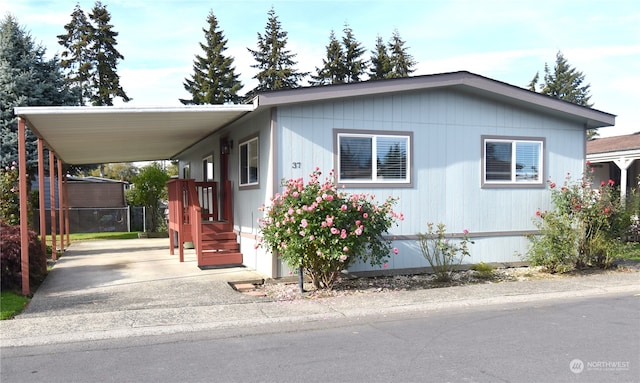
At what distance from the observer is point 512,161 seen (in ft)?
36.4

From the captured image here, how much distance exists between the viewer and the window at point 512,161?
1091cm

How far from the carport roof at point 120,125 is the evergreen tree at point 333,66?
85.1 ft

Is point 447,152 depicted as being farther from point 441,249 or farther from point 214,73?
point 214,73

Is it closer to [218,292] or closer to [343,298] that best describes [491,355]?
[343,298]

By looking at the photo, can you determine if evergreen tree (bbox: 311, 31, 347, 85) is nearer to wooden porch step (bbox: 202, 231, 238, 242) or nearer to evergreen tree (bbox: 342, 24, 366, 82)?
evergreen tree (bbox: 342, 24, 366, 82)

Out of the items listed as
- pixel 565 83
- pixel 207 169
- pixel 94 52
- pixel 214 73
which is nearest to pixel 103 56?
pixel 94 52

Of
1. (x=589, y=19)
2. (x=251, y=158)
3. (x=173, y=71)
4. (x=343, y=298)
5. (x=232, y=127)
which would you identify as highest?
(x=173, y=71)

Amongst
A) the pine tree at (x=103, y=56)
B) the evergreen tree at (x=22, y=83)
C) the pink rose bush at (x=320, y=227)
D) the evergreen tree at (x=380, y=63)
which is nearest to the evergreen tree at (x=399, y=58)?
the evergreen tree at (x=380, y=63)

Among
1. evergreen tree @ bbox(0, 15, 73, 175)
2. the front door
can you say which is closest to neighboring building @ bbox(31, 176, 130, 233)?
evergreen tree @ bbox(0, 15, 73, 175)

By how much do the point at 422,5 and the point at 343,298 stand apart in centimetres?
643

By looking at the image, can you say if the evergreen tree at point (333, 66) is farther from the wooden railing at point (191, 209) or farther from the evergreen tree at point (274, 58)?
the wooden railing at point (191, 209)

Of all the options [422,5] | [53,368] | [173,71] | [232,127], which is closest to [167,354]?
[53,368]

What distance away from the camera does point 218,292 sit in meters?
8.44

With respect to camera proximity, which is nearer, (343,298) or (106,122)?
(343,298)
